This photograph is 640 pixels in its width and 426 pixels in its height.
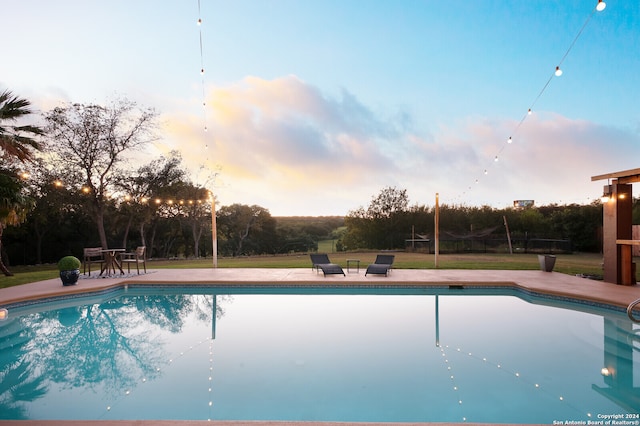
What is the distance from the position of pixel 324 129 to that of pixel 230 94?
371 centimetres

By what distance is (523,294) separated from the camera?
26.0 feet

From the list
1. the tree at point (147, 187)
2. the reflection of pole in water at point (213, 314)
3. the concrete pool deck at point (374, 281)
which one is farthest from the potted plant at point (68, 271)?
the tree at point (147, 187)

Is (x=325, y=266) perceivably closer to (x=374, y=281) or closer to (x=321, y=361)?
(x=374, y=281)

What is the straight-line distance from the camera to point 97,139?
16.8 m

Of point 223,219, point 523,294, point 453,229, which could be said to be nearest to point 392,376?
point 523,294

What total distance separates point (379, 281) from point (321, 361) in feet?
13.8

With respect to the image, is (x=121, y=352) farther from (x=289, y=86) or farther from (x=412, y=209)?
(x=412, y=209)

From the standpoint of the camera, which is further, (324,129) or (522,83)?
(324,129)

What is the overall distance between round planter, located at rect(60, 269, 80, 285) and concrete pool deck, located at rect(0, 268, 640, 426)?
16 cm

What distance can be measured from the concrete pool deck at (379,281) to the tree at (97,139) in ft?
29.6

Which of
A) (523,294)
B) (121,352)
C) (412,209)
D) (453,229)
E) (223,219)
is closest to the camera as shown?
(121,352)

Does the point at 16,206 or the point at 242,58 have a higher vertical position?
the point at 242,58

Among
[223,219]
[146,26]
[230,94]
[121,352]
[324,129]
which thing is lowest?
[121,352]

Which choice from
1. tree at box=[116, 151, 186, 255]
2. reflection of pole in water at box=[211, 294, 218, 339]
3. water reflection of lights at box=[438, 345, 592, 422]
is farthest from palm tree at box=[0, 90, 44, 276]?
water reflection of lights at box=[438, 345, 592, 422]
